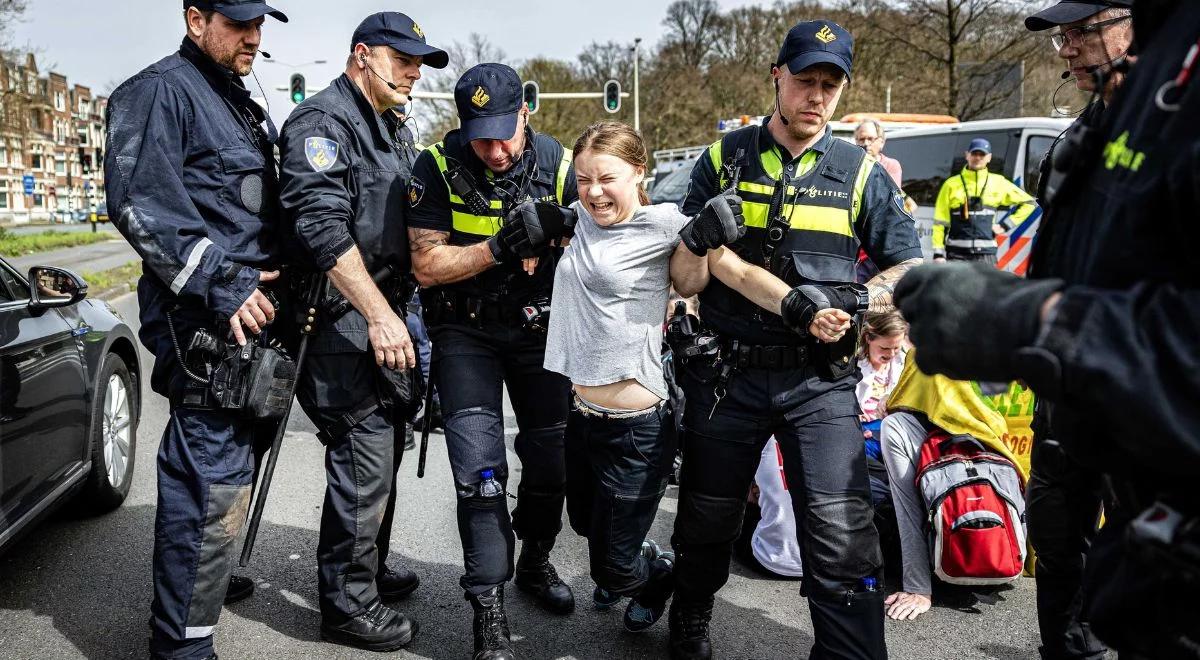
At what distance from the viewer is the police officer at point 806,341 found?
2.63m

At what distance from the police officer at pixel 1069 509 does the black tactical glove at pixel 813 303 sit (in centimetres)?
59

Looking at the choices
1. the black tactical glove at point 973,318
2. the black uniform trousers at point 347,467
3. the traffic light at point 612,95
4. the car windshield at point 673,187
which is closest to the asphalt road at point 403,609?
the black uniform trousers at point 347,467

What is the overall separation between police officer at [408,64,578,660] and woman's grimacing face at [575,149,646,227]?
141 millimetres

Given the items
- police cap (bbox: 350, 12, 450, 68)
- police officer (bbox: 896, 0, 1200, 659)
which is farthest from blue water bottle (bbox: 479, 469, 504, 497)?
police officer (bbox: 896, 0, 1200, 659)

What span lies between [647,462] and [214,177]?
172cm

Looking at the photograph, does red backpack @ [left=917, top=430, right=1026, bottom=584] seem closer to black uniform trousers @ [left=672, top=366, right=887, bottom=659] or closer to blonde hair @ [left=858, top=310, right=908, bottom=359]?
blonde hair @ [left=858, top=310, right=908, bottom=359]

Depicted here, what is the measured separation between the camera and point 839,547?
2623 mm

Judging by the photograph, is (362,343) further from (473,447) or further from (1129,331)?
(1129,331)

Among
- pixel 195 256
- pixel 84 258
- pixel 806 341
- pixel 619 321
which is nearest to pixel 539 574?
pixel 619 321

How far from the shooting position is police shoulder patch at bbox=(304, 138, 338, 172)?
9.69 feet

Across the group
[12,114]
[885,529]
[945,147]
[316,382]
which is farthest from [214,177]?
[12,114]

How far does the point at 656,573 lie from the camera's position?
3.26 meters

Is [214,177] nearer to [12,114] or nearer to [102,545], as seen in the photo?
[102,545]

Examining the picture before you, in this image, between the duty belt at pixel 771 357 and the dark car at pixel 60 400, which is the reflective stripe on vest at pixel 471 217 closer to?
the duty belt at pixel 771 357
